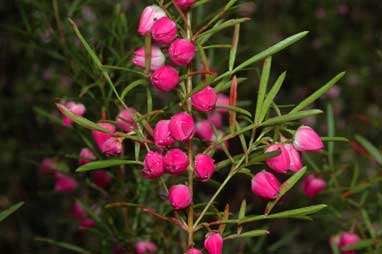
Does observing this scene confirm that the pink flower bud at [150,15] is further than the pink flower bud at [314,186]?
No

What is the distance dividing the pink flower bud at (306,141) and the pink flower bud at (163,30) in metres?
0.20

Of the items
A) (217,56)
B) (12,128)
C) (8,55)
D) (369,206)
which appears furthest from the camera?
(8,55)

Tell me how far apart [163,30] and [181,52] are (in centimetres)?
3

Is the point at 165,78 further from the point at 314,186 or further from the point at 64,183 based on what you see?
the point at 64,183

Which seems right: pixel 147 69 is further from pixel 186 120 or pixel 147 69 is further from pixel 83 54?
pixel 83 54

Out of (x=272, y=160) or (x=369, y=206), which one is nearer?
(x=272, y=160)

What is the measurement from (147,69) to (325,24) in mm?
1589

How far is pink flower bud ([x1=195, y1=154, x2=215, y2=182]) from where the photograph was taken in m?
0.78

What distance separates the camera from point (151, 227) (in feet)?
3.84

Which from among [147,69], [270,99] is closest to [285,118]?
[270,99]

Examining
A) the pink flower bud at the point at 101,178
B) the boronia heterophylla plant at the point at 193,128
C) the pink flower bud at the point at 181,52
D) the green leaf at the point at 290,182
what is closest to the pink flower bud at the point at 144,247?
the pink flower bud at the point at 101,178

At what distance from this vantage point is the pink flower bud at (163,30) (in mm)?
769

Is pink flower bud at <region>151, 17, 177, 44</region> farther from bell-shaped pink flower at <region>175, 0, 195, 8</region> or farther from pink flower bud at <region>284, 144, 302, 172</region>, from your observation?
pink flower bud at <region>284, 144, 302, 172</region>

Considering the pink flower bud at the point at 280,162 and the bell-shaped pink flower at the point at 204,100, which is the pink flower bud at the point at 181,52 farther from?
the pink flower bud at the point at 280,162
